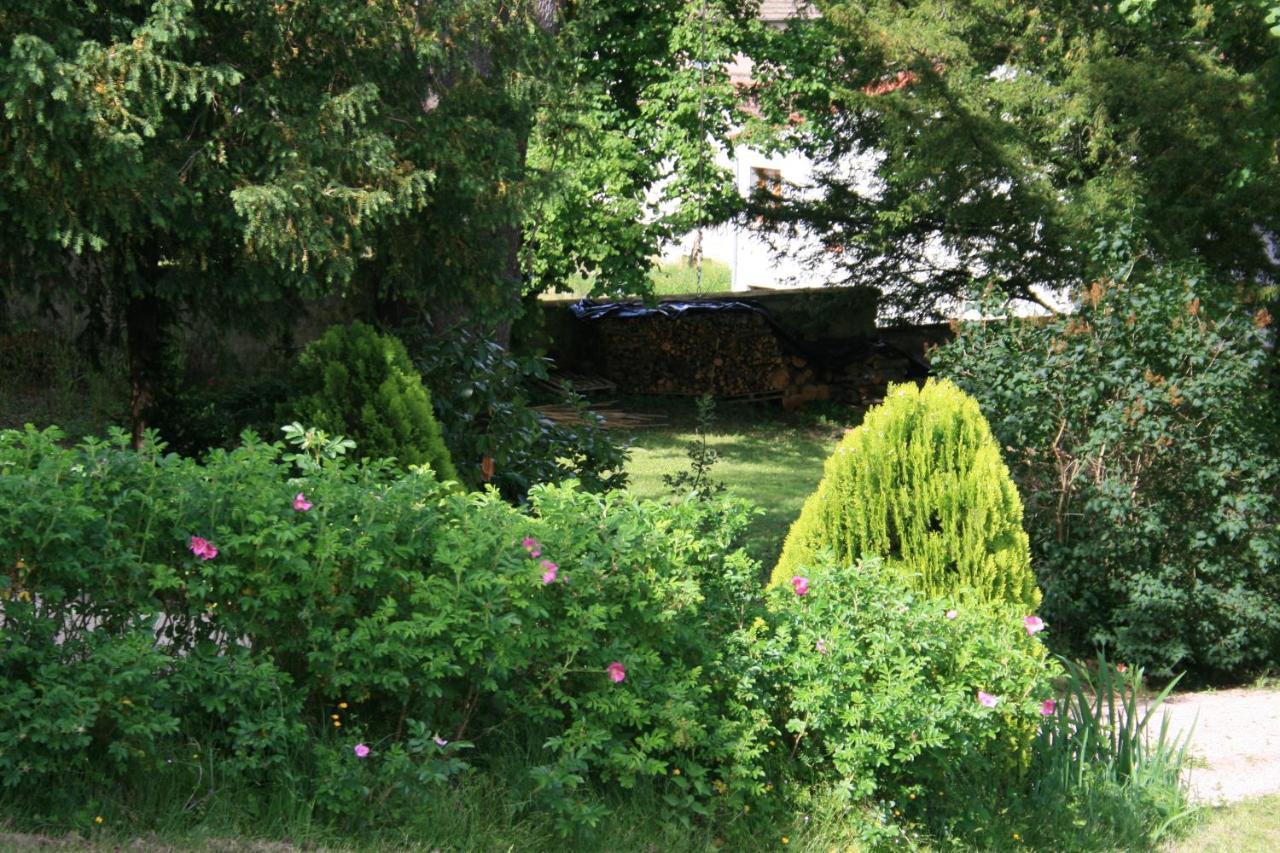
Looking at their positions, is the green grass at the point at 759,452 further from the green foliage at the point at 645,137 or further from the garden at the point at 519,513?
A: the green foliage at the point at 645,137

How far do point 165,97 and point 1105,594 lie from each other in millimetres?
5844

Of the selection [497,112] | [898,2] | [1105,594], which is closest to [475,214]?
[497,112]

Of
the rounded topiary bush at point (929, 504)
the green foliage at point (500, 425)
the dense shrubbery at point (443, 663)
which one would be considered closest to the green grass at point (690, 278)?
the green foliage at point (500, 425)

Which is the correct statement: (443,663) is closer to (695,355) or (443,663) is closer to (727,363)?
(695,355)

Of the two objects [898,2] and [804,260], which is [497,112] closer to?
[898,2]

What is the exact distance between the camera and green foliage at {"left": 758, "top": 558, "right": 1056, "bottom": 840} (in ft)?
13.2

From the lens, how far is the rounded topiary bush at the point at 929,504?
5.26 meters

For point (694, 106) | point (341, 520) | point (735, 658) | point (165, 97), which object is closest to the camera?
point (341, 520)

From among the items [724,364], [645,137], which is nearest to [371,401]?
[645,137]

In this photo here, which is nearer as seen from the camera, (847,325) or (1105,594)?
(1105,594)

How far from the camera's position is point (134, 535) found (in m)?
3.55

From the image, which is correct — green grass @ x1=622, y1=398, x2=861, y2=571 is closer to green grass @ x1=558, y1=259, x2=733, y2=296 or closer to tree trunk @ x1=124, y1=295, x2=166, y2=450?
tree trunk @ x1=124, y1=295, x2=166, y2=450

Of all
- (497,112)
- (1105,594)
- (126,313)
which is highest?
→ (497,112)

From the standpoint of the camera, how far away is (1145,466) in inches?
319
